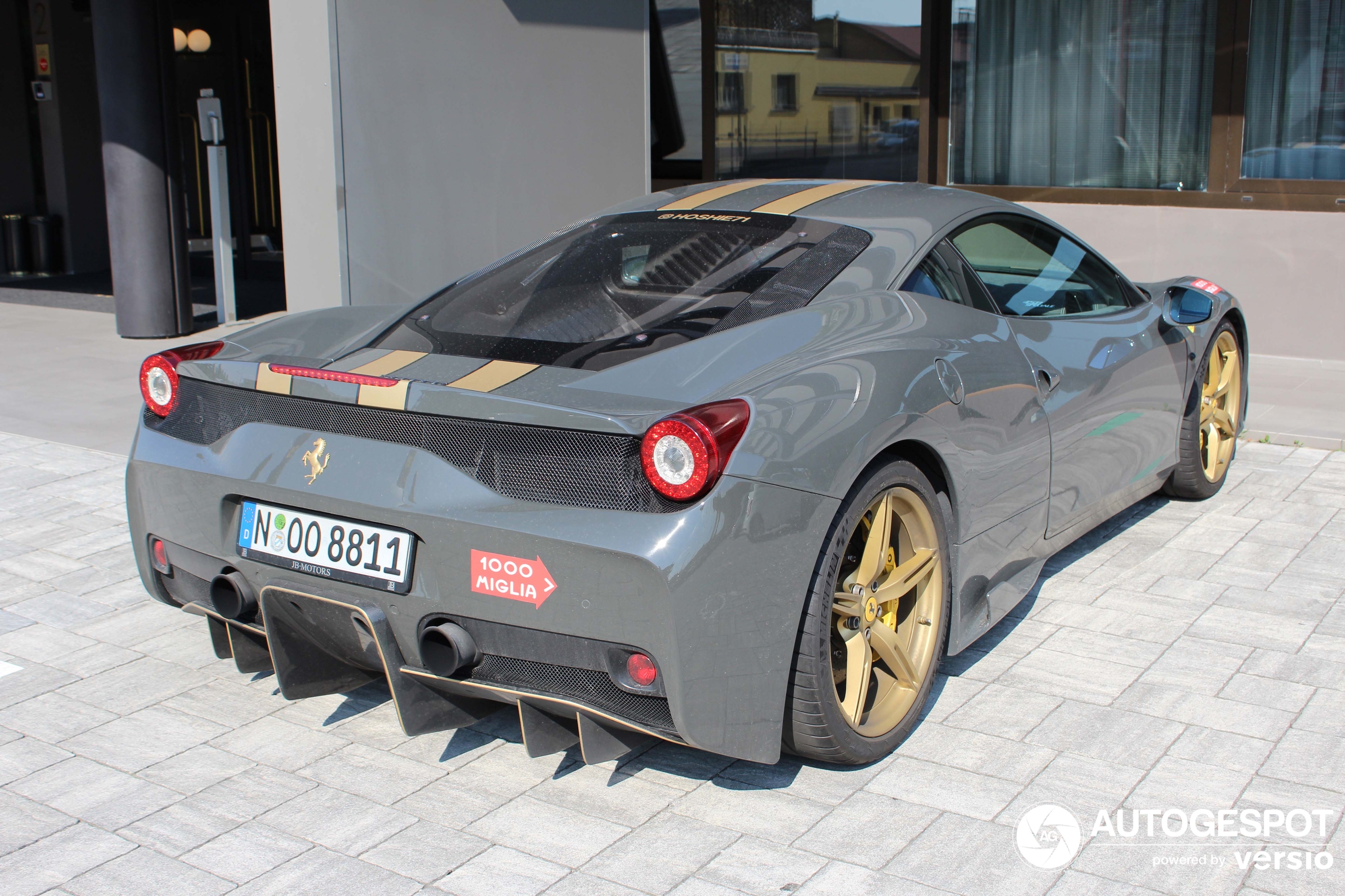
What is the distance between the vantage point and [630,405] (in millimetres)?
2438

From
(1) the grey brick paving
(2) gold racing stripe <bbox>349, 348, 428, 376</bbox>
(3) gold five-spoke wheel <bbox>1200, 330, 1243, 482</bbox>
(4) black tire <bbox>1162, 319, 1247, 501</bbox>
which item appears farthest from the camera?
(3) gold five-spoke wheel <bbox>1200, 330, 1243, 482</bbox>

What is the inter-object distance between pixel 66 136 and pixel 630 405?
12191 mm

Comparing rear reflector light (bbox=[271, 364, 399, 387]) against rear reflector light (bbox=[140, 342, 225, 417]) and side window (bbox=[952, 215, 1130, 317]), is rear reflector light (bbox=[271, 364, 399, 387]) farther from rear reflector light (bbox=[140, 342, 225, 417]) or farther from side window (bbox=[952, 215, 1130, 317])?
side window (bbox=[952, 215, 1130, 317])

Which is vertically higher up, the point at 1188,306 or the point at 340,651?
the point at 1188,306

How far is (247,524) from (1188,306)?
3.17 metres

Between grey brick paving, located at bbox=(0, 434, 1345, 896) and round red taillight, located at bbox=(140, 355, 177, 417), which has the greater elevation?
round red taillight, located at bbox=(140, 355, 177, 417)

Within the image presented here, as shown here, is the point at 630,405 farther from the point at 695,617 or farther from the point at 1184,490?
the point at 1184,490

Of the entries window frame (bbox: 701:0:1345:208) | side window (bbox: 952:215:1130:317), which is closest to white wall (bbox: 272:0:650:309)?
window frame (bbox: 701:0:1345:208)

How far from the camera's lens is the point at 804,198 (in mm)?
3570

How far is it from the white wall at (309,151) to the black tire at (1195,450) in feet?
13.4

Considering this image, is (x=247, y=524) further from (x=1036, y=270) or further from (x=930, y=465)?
(x=1036, y=270)

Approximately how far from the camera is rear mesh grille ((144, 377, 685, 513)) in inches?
94.1

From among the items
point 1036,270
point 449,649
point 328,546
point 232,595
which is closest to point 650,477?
point 449,649

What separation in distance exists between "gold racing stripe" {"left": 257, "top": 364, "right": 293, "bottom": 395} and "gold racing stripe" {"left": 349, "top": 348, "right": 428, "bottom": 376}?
0.52 ft
